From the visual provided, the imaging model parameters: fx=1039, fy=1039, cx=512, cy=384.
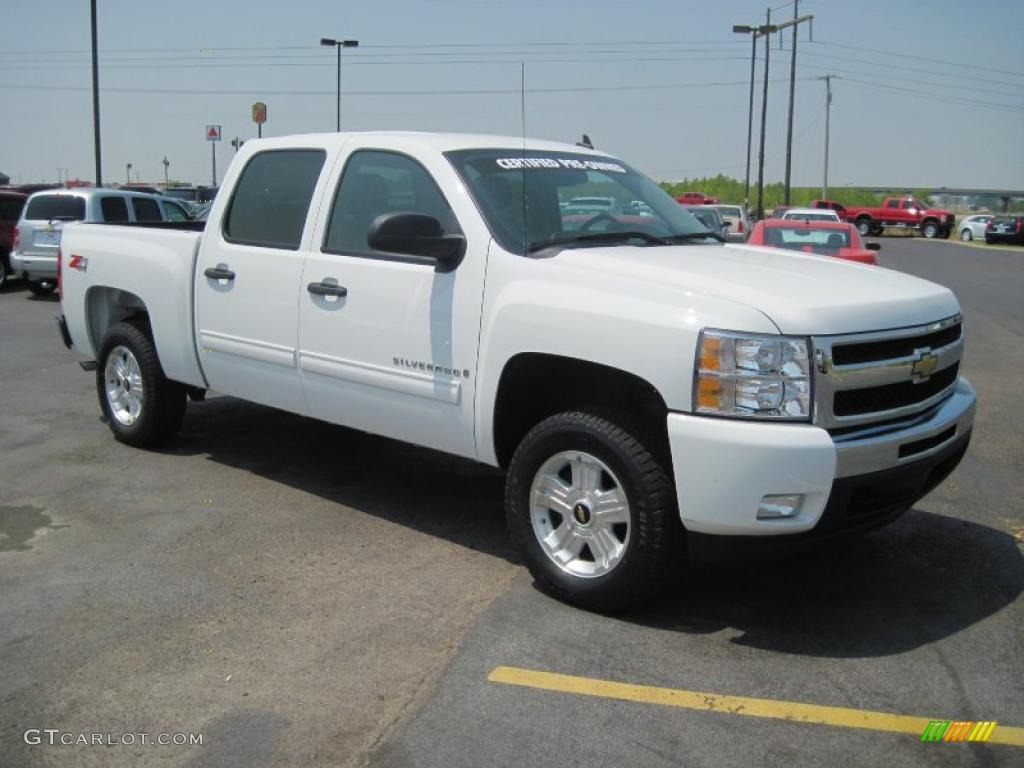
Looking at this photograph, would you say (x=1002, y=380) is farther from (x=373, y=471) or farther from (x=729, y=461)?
(x=729, y=461)

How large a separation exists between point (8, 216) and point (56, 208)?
91.3 inches

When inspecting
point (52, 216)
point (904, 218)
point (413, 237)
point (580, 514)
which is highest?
point (904, 218)

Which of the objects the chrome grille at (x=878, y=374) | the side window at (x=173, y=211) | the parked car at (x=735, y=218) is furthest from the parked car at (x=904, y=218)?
the chrome grille at (x=878, y=374)

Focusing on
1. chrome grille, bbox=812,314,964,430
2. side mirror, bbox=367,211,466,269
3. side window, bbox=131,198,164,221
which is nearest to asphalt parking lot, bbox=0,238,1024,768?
chrome grille, bbox=812,314,964,430

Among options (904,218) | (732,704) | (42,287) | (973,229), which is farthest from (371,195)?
(904,218)

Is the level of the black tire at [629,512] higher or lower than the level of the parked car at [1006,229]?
lower

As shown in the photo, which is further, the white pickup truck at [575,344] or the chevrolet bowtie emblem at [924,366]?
the chevrolet bowtie emblem at [924,366]

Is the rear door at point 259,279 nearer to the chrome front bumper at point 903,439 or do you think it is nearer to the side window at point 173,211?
the chrome front bumper at point 903,439

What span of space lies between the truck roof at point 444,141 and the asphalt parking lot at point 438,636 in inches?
77.8

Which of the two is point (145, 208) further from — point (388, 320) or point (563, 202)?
point (563, 202)

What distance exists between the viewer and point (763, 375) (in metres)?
3.79

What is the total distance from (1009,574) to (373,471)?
3638 millimetres

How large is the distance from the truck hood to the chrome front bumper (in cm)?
40

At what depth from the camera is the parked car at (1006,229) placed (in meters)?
44.0
